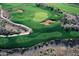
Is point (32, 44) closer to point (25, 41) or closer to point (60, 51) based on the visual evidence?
point (25, 41)

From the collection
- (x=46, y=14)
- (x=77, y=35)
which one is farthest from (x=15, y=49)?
(x=77, y=35)

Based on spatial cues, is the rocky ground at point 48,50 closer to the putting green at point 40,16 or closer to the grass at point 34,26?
the grass at point 34,26

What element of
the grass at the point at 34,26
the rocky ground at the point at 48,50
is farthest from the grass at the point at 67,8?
the rocky ground at the point at 48,50

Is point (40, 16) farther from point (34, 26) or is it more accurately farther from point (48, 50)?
point (48, 50)

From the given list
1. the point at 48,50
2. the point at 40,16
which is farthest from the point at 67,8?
the point at 48,50

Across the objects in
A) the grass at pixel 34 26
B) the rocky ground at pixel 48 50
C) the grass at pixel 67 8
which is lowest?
the rocky ground at pixel 48 50

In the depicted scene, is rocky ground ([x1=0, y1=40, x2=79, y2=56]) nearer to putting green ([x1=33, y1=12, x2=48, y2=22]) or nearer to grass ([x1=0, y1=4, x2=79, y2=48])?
grass ([x1=0, y1=4, x2=79, y2=48])
